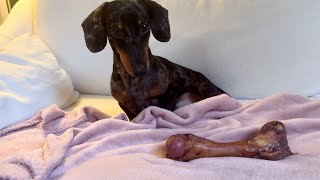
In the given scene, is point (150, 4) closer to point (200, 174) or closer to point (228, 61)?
point (228, 61)

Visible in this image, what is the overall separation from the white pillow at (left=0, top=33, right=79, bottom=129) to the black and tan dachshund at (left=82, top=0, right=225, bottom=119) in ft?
0.91

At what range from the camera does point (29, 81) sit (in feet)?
4.69

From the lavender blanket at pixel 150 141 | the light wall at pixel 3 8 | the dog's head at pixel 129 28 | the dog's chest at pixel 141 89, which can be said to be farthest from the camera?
the light wall at pixel 3 8

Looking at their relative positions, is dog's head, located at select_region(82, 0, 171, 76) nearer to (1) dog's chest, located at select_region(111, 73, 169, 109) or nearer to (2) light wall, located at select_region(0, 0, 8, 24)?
(1) dog's chest, located at select_region(111, 73, 169, 109)

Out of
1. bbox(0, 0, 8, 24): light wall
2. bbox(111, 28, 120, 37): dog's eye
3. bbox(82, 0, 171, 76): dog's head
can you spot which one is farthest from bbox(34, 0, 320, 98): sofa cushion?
bbox(0, 0, 8, 24): light wall

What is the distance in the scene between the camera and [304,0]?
1345 millimetres

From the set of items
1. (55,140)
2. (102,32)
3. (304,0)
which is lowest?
(55,140)

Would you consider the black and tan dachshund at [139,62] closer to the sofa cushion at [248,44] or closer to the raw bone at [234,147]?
the sofa cushion at [248,44]

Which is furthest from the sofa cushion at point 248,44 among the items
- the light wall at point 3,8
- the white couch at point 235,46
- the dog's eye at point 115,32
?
the light wall at point 3,8

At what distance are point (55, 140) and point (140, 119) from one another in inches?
10.2

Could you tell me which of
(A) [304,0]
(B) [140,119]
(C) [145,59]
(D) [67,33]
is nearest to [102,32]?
(C) [145,59]

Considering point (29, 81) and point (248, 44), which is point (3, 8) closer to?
point (29, 81)

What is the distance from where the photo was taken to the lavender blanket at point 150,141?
0.93 meters

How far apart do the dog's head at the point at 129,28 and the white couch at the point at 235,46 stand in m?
0.26
